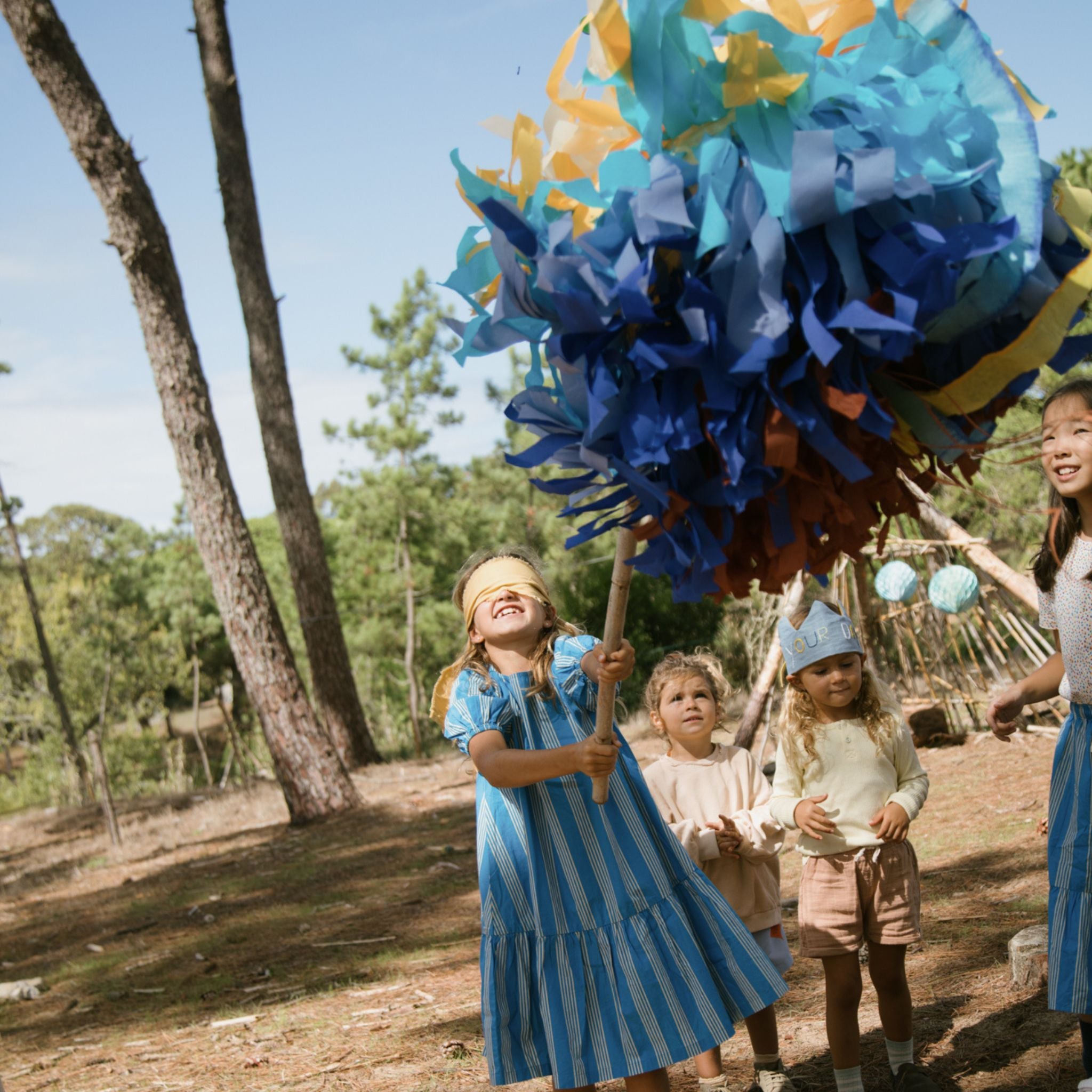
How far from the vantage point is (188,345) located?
8461 millimetres

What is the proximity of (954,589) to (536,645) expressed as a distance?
5.37 meters

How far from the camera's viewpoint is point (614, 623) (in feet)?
6.59

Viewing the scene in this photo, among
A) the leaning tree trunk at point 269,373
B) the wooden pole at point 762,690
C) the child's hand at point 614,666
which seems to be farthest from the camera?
the leaning tree trunk at point 269,373

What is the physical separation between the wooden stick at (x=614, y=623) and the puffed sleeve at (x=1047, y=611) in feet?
3.75

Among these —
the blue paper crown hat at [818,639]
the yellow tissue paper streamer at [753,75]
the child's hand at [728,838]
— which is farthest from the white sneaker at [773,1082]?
the yellow tissue paper streamer at [753,75]

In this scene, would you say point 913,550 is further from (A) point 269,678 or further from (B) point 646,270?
(B) point 646,270

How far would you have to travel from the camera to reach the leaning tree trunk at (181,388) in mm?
8289

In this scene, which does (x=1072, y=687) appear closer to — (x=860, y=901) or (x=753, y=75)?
(x=860, y=901)

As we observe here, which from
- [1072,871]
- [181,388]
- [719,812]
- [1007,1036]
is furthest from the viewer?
[181,388]

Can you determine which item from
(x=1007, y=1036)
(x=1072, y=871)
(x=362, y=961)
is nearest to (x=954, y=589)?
(x=362, y=961)

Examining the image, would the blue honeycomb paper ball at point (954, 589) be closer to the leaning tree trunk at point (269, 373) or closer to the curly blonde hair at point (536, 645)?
the curly blonde hair at point (536, 645)

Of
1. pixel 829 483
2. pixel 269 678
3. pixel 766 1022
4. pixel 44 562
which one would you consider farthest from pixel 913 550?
pixel 44 562

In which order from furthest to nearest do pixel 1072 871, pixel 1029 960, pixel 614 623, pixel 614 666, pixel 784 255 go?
1. pixel 1029 960
2. pixel 1072 871
3. pixel 614 666
4. pixel 614 623
5. pixel 784 255

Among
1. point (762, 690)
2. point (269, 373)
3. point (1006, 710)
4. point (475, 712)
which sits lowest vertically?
point (762, 690)
